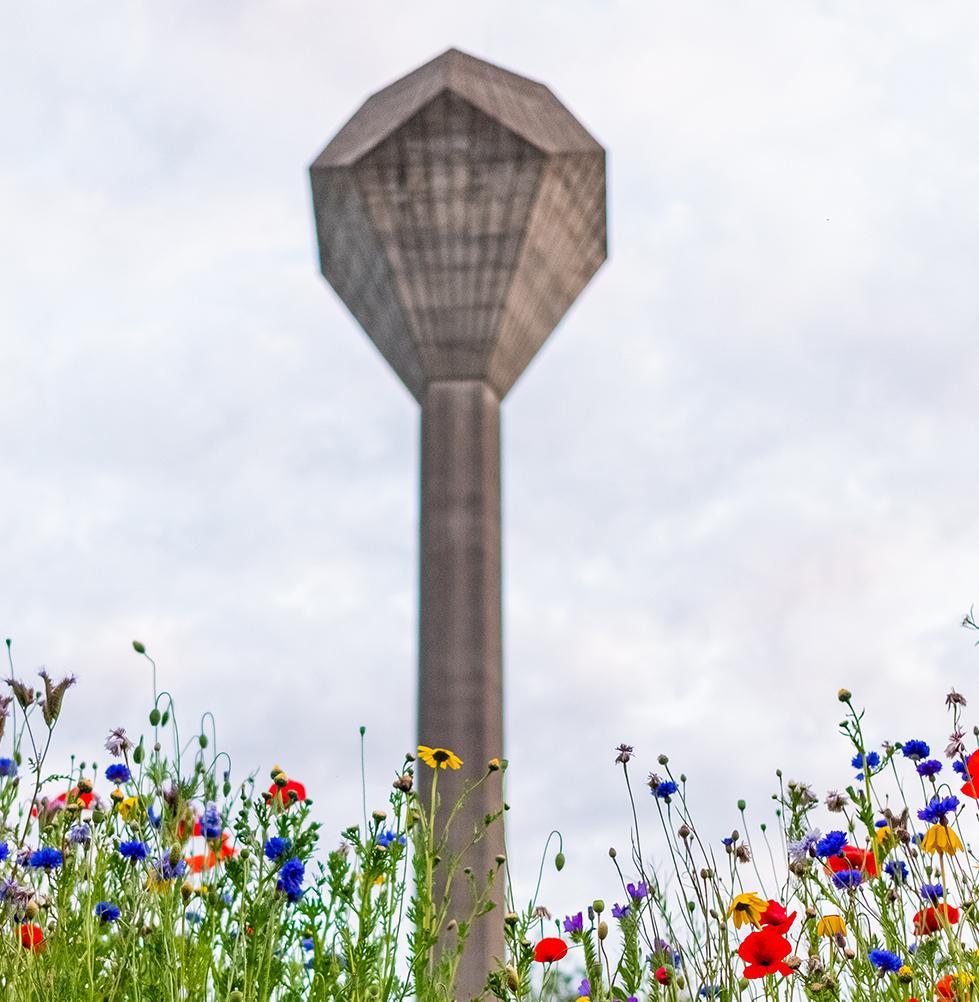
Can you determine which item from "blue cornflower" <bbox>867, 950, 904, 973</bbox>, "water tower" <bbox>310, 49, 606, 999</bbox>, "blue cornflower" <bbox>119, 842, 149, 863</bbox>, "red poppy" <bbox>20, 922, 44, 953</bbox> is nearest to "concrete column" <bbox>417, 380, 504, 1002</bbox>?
"water tower" <bbox>310, 49, 606, 999</bbox>

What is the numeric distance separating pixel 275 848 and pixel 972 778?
1538 mm

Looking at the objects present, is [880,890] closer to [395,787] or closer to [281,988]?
[395,787]

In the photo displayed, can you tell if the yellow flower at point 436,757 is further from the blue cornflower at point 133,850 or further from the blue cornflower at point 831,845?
the blue cornflower at point 831,845

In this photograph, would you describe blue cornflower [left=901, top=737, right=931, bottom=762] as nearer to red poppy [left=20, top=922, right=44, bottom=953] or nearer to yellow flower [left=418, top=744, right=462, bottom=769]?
yellow flower [left=418, top=744, right=462, bottom=769]

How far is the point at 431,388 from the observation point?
1395 centimetres

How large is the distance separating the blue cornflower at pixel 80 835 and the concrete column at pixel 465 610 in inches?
339

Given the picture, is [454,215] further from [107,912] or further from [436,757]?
[107,912]

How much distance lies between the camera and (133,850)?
10.2 feet

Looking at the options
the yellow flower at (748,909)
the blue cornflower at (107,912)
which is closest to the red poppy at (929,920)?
the yellow flower at (748,909)

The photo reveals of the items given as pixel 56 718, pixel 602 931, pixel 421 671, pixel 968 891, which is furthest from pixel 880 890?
pixel 421 671

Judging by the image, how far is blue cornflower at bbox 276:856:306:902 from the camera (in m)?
2.80

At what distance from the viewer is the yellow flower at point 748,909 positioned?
3.08 m

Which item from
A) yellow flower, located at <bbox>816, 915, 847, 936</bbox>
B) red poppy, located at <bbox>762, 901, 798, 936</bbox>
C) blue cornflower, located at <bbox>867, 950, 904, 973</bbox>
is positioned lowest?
Answer: blue cornflower, located at <bbox>867, 950, 904, 973</bbox>

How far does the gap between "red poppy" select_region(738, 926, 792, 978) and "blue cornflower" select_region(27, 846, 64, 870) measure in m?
1.66
